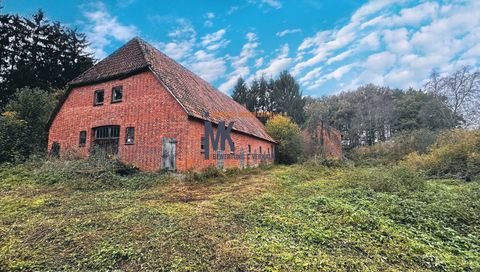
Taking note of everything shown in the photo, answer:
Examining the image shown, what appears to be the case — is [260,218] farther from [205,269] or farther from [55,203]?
[55,203]

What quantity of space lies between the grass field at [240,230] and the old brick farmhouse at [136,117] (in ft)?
11.4

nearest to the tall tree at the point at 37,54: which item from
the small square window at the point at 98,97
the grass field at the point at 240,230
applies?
the small square window at the point at 98,97

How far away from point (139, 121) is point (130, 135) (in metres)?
0.86

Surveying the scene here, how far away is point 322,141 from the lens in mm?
24625

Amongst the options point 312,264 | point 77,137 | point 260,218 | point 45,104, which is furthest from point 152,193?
point 45,104

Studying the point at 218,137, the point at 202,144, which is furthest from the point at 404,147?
the point at 202,144

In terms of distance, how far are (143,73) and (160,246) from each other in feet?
33.9

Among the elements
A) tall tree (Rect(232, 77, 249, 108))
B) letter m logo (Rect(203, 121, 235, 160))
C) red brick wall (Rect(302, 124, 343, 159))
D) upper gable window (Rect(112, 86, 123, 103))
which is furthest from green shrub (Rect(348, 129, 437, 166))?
tall tree (Rect(232, 77, 249, 108))

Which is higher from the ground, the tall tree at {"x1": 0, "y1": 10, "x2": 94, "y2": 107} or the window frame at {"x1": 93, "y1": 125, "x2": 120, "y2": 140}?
the tall tree at {"x1": 0, "y1": 10, "x2": 94, "y2": 107}

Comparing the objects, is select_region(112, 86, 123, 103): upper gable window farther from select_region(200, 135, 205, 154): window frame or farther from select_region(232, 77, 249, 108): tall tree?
select_region(232, 77, 249, 108): tall tree

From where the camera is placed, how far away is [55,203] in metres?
6.65

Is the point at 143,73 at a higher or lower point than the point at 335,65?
lower

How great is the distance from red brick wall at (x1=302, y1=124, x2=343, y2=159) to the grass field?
50.7 feet

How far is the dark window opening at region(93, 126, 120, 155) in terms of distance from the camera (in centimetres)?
1259
